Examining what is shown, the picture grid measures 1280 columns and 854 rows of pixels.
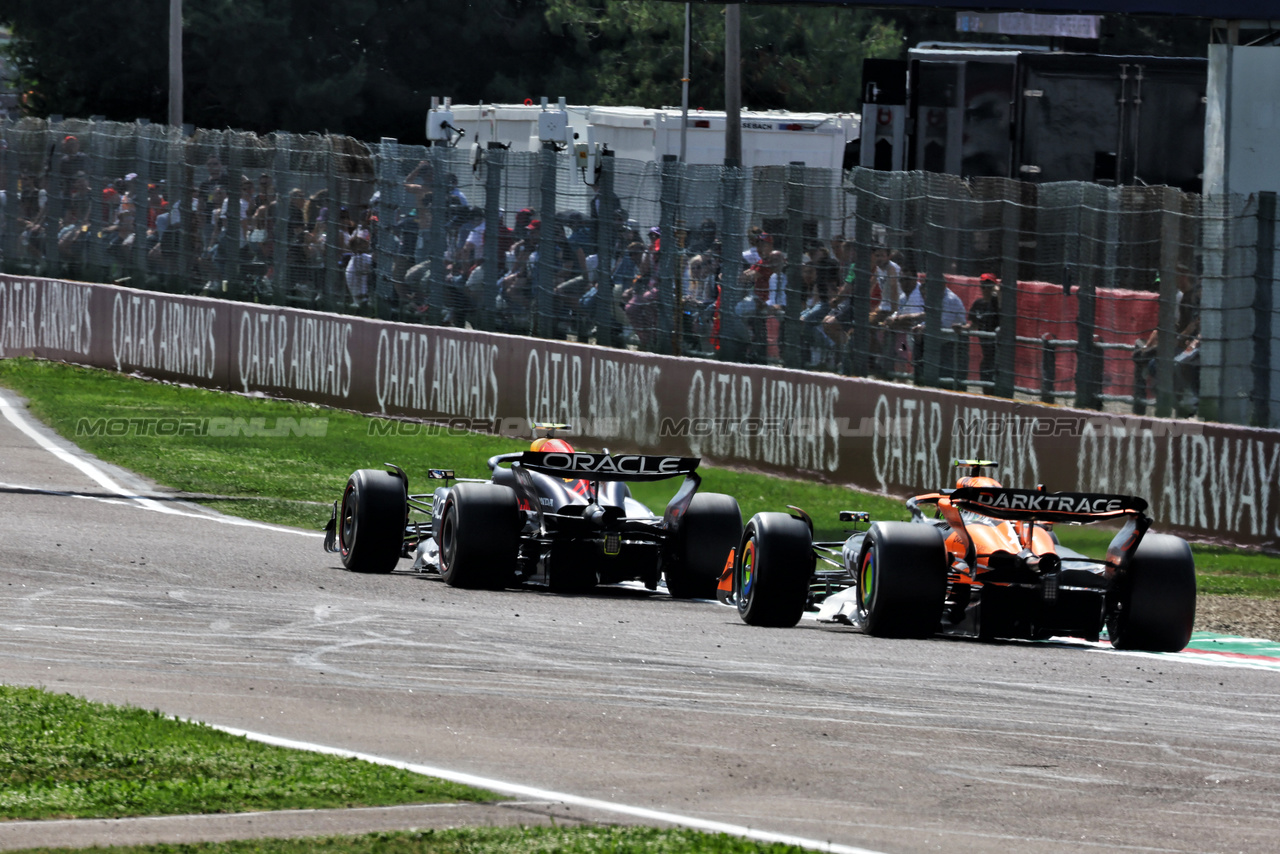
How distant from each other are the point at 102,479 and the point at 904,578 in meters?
10.1

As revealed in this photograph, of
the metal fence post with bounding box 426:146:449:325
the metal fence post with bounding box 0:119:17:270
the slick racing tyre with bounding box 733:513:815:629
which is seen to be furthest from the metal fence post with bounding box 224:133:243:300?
the slick racing tyre with bounding box 733:513:815:629

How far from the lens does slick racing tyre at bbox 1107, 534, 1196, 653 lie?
11375 mm

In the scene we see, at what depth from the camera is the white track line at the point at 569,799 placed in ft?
→ 21.3

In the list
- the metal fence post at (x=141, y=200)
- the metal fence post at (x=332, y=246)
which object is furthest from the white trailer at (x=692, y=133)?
the metal fence post at (x=332, y=246)

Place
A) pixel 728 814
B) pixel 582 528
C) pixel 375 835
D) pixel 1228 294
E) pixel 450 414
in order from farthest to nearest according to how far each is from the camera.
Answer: pixel 450 414, pixel 1228 294, pixel 582 528, pixel 728 814, pixel 375 835

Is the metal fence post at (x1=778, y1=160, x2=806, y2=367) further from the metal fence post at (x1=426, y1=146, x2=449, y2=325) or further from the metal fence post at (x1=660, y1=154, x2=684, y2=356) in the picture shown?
the metal fence post at (x1=426, y1=146, x2=449, y2=325)

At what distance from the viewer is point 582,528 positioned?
1312 cm

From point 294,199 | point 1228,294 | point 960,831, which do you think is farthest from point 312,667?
point 294,199

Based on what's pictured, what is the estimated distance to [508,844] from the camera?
626 centimetres

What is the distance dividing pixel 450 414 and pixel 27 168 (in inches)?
440

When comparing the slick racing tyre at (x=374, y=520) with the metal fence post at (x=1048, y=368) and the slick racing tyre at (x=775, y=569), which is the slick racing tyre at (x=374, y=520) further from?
the metal fence post at (x=1048, y=368)

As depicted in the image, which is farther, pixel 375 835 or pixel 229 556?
pixel 229 556

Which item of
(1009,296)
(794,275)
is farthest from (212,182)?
(1009,296)

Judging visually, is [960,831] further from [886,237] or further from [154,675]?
[886,237]
